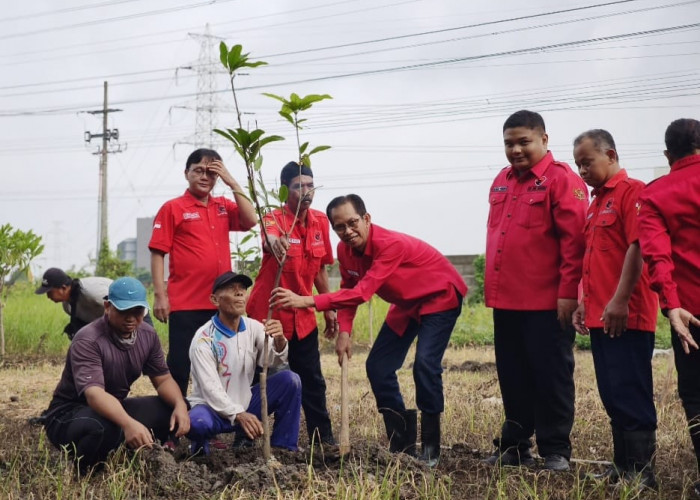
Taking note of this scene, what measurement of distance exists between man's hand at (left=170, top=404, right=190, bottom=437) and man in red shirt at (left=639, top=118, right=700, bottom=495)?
2495mm

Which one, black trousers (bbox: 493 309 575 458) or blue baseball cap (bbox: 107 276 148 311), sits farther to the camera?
black trousers (bbox: 493 309 575 458)

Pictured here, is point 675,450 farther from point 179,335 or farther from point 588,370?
point 588,370

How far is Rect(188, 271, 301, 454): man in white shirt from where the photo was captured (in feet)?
15.6

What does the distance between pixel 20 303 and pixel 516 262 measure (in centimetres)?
1363

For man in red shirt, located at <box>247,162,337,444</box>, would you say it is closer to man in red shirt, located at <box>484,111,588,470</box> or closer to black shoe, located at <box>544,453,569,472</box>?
man in red shirt, located at <box>484,111,588,470</box>

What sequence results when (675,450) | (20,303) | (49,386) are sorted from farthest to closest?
(20,303) → (49,386) → (675,450)

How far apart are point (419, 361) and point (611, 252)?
124 centimetres

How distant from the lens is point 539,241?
4.70 meters

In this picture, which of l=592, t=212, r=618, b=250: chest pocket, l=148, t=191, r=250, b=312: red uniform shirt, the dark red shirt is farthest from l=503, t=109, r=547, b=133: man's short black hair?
the dark red shirt

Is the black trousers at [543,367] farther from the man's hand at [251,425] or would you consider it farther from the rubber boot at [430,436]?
the man's hand at [251,425]

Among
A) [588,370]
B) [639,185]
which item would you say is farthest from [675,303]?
[588,370]

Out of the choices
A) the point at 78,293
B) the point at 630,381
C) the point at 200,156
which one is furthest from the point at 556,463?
the point at 78,293

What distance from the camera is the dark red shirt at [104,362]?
4.56 meters

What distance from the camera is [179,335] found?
18.1 ft
